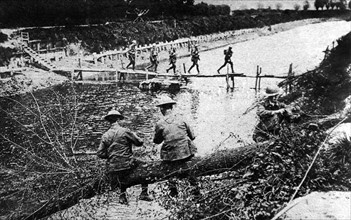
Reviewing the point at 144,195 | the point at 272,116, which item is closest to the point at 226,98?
the point at 272,116

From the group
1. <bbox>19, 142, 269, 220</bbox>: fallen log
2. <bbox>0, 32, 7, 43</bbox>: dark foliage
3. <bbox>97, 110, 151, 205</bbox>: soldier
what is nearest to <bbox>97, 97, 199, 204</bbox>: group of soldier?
<bbox>97, 110, 151, 205</bbox>: soldier

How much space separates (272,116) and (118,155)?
2.72 metres

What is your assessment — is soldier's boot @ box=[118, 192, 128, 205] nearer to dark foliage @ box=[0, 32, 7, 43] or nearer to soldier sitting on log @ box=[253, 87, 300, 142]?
soldier sitting on log @ box=[253, 87, 300, 142]

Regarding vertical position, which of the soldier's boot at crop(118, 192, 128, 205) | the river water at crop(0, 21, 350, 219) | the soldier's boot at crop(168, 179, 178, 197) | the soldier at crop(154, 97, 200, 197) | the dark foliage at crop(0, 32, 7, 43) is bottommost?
the river water at crop(0, 21, 350, 219)

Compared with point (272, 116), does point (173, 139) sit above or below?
below

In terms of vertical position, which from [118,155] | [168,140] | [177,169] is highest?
[168,140]

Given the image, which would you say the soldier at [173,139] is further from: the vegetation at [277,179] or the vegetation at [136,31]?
the vegetation at [136,31]

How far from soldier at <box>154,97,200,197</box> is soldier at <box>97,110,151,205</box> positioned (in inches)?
19.9

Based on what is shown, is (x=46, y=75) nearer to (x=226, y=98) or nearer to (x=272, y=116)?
(x=226, y=98)

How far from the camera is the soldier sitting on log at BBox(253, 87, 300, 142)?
6676mm

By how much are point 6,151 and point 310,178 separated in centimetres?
897

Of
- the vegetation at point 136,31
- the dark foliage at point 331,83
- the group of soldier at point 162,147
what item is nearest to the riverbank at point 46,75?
the vegetation at point 136,31

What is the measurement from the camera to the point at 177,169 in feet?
21.1

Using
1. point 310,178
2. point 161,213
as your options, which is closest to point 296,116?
point 310,178
